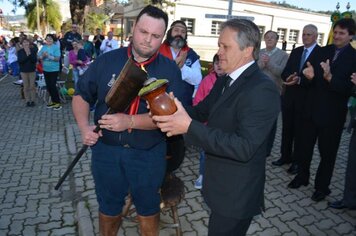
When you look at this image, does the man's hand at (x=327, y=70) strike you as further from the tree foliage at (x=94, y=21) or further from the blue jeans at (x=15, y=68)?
the tree foliage at (x=94, y=21)

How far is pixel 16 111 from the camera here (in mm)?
9133

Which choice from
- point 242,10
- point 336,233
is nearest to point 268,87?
point 336,233

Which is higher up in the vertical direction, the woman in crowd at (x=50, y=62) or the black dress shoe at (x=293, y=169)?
the woman in crowd at (x=50, y=62)

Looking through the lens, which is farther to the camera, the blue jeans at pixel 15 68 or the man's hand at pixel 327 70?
the blue jeans at pixel 15 68

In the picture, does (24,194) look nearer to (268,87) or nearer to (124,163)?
(124,163)

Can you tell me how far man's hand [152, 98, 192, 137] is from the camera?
170 centimetres

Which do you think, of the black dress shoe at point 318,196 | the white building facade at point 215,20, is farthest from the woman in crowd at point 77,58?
the white building facade at point 215,20

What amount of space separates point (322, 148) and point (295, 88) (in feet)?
3.58

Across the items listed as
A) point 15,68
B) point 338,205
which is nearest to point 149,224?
point 338,205

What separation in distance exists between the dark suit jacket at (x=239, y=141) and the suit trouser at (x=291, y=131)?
9.56 feet

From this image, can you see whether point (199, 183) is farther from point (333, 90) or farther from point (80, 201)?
point (333, 90)

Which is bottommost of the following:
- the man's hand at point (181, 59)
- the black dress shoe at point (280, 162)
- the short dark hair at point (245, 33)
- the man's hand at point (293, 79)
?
the black dress shoe at point (280, 162)

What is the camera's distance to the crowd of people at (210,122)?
5.82ft

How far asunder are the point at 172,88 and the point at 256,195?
987 mm
